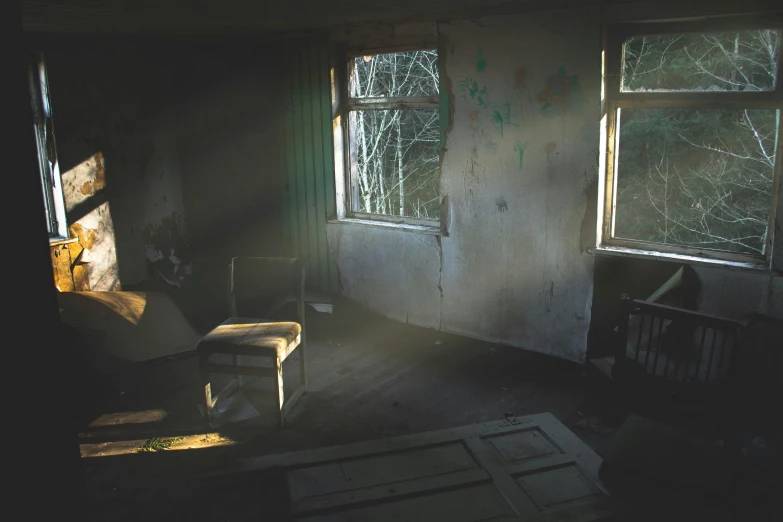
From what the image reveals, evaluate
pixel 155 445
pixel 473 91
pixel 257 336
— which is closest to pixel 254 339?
pixel 257 336

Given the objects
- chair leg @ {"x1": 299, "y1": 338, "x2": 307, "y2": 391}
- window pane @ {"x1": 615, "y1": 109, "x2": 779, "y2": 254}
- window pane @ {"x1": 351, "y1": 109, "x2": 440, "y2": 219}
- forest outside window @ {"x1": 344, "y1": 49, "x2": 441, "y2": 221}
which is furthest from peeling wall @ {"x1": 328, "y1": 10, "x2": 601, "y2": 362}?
window pane @ {"x1": 351, "y1": 109, "x2": 440, "y2": 219}

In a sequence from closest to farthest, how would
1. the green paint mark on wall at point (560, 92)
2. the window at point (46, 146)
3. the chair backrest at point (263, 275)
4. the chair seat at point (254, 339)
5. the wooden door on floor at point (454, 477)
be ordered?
the wooden door on floor at point (454, 477), the chair seat at point (254, 339), the chair backrest at point (263, 275), the green paint mark on wall at point (560, 92), the window at point (46, 146)

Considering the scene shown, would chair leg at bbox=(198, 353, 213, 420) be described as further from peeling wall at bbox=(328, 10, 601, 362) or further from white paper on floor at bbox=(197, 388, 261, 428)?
peeling wall at bbox=(328, 10, 601, 362)

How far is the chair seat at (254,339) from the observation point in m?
3.52

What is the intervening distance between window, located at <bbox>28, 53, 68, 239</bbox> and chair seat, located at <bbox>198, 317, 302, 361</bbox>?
2.16 m

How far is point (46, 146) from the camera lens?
4.82m

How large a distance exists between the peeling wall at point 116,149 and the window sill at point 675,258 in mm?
3915

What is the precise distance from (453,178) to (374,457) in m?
2.43

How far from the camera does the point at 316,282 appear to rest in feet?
19.1

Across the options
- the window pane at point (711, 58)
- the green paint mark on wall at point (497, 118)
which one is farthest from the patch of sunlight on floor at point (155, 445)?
the window pane at point (711, 58)

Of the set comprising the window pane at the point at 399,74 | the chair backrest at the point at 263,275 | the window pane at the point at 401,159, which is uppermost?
the window pane at the point at 399,74

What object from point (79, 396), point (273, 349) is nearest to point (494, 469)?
point (273, 349)

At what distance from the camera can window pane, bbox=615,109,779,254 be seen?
870 cm

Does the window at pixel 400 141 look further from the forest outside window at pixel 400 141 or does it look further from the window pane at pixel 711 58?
the window pane at pixel 711 58
